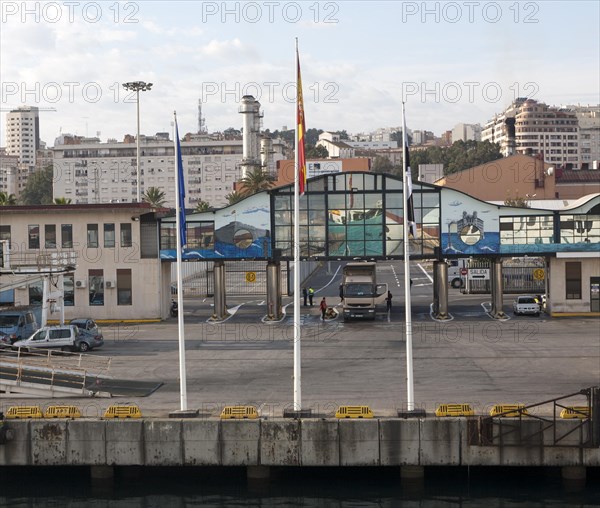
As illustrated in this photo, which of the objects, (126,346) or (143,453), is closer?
(143,453)

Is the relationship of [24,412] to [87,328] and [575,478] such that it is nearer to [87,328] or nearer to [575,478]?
[575,478]

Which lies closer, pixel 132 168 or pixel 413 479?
pixel 413 479

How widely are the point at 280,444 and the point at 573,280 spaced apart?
112 feet

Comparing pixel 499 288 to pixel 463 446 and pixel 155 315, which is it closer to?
pixel 155 315

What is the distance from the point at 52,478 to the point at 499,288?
3296 cm

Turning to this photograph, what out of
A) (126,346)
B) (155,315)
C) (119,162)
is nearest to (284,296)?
(155,315)

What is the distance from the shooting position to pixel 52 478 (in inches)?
1150

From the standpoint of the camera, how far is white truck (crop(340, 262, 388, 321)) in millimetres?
55844

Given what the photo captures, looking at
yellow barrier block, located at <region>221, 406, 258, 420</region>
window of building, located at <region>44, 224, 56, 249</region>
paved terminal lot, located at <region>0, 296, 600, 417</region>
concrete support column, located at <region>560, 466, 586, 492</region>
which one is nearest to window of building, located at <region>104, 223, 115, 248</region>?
window of building, located at <region>44, 224, 56, 249</region>

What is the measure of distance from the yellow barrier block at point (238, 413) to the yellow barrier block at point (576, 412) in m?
8.49

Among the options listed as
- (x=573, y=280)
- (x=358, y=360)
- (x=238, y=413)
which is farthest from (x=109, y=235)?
(x=238, y=413)

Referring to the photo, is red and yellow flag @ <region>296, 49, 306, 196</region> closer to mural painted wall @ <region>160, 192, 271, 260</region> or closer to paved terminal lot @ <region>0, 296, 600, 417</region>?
paved terminal lot @ <region>0, 296, 600, 417</region>

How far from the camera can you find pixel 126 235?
57.4 metres

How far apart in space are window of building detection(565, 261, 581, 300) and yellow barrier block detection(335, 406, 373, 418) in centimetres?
3213
